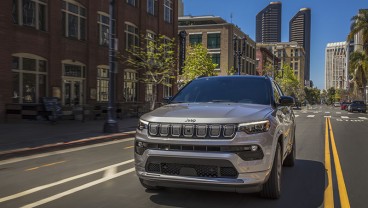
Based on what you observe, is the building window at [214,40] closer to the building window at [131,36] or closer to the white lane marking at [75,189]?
the building window at [131,36]

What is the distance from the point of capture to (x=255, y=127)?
518 centimetres

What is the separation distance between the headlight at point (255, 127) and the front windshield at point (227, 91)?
1.03 m

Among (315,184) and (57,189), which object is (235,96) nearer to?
(315,184)

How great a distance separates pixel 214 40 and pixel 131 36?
3695 cm

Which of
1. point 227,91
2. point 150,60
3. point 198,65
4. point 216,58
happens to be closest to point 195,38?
point 216,58

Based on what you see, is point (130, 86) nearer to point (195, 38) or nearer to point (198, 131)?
point (198, 131)

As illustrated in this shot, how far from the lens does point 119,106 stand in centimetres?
2455

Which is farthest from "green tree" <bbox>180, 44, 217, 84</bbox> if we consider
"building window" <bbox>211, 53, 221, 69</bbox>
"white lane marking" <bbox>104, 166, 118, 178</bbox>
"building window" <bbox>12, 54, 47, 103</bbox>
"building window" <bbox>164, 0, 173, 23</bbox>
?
"building window" <bbox>211, 53, 221, 69</bbox>

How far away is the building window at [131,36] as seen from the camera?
3119 centimetres

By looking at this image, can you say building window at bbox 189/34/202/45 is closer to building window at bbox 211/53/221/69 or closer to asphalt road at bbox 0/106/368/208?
building window at bbox 211/53/221/69

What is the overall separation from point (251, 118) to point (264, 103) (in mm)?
1152

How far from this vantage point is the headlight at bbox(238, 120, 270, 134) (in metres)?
5.09

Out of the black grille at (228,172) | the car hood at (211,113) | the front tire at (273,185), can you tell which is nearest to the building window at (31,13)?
the car hood at (211,113)

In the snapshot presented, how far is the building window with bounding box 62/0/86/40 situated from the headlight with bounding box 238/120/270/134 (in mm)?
20959
